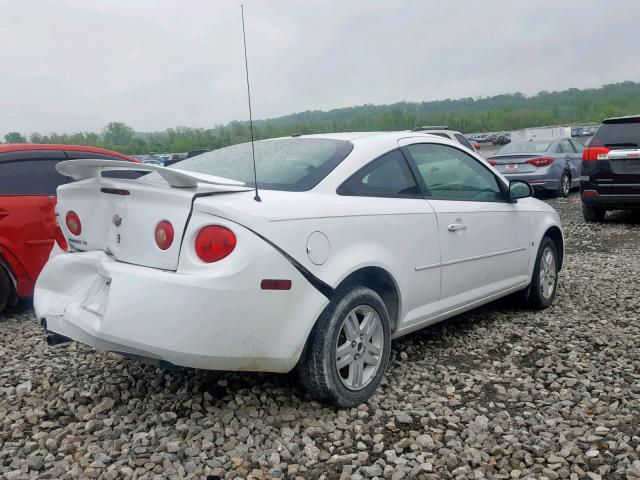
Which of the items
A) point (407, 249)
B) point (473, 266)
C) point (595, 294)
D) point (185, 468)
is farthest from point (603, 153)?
point (185, 468)

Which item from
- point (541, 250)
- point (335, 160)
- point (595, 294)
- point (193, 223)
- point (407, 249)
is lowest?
point (595, 294)

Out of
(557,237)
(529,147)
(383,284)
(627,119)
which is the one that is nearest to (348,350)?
(383,284)

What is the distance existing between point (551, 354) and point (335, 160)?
1.98m

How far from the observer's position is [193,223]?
283 centimetres

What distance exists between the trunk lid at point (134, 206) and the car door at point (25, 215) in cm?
198

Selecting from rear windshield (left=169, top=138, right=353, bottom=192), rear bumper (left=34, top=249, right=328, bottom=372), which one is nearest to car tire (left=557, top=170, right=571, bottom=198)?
rear windshield (left=169, top=138, right=353, bottom=192)

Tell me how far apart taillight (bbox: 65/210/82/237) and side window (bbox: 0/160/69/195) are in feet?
6.57

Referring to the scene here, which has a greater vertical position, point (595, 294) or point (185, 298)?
point (185, 298)

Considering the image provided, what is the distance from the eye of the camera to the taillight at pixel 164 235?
287 centimetres

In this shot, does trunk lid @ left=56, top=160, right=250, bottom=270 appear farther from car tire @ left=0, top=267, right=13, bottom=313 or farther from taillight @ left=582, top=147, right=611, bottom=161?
taillight @ left=582, top=147, right=611, bottom=161

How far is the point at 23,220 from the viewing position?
16.6ft

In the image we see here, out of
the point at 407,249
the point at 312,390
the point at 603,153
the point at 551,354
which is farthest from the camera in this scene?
the point at 603,153

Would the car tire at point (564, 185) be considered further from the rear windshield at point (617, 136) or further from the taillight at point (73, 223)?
the taillight at point (73, 223)

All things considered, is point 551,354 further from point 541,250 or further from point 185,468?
point 185,468
